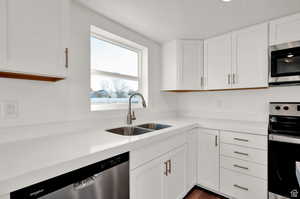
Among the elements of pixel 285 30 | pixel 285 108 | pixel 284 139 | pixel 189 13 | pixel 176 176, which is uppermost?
pixel 189 13

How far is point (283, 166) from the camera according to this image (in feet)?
4.92

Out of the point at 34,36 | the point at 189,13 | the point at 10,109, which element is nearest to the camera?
the point at 34,36

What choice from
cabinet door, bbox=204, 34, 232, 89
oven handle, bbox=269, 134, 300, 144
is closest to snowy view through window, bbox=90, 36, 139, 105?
cabinet door, bbox=204, 34, 232, 89

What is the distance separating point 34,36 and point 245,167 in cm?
231

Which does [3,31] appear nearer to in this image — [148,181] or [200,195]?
[148,181]

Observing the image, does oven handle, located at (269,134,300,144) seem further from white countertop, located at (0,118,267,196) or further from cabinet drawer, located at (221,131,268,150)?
white countertop, located at (0,118,267,196)

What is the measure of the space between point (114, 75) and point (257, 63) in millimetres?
1820

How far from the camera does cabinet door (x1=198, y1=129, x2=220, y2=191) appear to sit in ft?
6.42

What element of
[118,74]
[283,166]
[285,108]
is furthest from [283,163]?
[118,74]

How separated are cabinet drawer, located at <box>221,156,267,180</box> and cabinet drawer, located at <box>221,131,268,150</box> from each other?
0.67 feet

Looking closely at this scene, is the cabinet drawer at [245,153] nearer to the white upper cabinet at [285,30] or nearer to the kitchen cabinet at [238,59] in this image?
the kitchen cabinet at [238,59]

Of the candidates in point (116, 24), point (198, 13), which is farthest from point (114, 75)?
point (198, 13)

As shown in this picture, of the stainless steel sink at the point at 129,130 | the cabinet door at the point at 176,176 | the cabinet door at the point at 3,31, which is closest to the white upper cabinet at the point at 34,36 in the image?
the cabinet door at the point at 3,31

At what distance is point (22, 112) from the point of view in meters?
1.15
